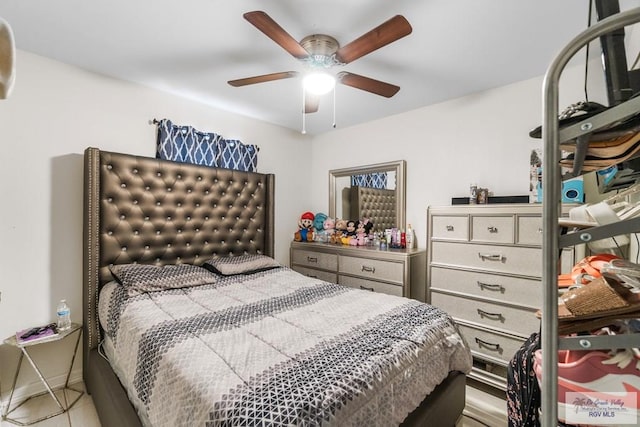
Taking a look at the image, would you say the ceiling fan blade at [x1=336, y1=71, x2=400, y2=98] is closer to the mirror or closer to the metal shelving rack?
the mirror

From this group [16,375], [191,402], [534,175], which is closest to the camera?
[191,402]

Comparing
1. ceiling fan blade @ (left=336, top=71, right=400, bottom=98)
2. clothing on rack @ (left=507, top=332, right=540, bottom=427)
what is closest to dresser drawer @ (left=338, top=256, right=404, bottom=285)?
ceiling fan blade @ (left=336, top=71, right=400, bottom=98)

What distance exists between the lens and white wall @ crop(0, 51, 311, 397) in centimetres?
187

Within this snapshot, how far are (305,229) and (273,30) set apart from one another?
7.97 ft

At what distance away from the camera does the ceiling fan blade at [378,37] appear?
1253 millimetres

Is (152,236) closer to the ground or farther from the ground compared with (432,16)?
closer to the ground

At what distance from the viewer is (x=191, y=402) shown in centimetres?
92

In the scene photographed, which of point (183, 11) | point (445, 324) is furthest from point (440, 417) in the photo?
point (183, 11)

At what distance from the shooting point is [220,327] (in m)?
1.37

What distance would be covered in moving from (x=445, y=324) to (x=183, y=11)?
2.23 meters

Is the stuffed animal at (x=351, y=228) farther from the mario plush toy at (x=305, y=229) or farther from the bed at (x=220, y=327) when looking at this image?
the bed at (x=220, y=327)

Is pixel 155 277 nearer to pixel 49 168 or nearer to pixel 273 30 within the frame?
pixel 49 168

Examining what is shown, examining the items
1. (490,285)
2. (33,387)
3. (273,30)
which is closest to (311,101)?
(273,30)

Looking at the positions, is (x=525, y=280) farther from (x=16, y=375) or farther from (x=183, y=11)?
(x=16, y=375)
